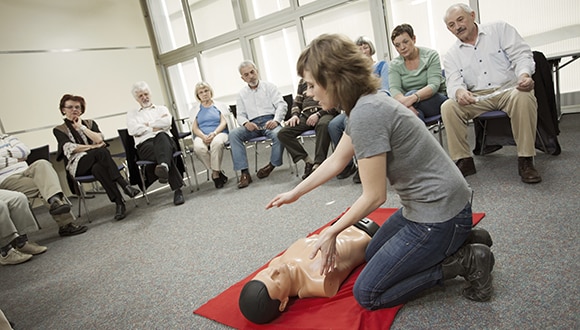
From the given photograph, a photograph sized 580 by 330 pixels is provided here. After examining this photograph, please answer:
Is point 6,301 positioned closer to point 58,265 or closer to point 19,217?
point 58,265

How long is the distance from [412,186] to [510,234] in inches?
34.3

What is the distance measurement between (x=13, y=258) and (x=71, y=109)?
5.24 ft

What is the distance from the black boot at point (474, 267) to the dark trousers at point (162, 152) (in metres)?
3.12

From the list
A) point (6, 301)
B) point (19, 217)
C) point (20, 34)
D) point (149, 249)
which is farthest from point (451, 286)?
point (20, 34)

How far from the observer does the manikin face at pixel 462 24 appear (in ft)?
8.85

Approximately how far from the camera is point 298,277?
159cm

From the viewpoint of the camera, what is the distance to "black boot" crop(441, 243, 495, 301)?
1316 millimetres

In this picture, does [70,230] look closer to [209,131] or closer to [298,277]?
[209,131]

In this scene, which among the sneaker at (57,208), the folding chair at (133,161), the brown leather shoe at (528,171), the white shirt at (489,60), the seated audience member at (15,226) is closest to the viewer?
the brown leather shoe at (528,171)

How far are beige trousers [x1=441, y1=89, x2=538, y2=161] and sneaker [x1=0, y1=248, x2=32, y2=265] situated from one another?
349cm

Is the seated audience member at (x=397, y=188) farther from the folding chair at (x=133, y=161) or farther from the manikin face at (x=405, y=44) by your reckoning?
the folding chair at (x=133, y=161)

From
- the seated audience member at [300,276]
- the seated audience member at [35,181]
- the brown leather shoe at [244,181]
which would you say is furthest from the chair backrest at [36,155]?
the seated audience member at [300,276]

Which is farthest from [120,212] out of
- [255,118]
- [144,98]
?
[255,118]

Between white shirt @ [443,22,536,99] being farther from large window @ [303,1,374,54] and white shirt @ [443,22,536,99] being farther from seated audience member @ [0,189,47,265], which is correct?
seated audience member @ [0,189,47,265]
